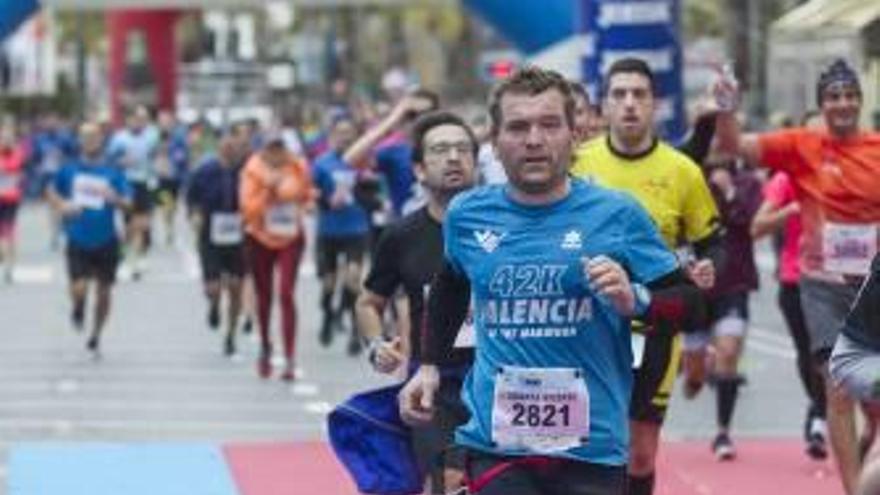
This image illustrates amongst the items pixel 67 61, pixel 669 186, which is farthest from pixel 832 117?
pixel 67 61

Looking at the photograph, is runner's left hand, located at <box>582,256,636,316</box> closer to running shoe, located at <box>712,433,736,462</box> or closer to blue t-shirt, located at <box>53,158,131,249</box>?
running shoe, located at <box>712,433,736,462</box>

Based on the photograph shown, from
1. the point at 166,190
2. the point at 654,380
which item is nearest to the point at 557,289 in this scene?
the point at 654,380

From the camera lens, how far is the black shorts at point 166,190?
3697cm

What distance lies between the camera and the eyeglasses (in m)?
9.58

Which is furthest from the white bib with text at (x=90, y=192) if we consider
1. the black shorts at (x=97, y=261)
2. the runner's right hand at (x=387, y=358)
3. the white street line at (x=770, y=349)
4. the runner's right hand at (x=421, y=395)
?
the runner's right hand at (x=421, y=395)

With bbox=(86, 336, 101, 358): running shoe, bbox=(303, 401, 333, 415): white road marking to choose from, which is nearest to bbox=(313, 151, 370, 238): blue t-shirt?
bbox=(86, 336, 101, 358): running shoe

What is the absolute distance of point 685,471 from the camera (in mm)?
13883

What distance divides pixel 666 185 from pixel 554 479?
124 inches

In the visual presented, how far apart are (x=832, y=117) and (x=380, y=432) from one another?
10.1 ft

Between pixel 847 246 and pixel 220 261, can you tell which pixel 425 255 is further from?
pixel 220 261

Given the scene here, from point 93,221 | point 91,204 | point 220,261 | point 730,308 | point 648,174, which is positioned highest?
point 648,174

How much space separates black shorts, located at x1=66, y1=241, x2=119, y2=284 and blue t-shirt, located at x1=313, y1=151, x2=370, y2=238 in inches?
70.5

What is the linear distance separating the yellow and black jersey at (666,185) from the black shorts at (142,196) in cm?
2255

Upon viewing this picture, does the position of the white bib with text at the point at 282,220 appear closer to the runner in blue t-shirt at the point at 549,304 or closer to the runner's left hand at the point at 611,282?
the runner in blue t-shirt at the point at 549,304
